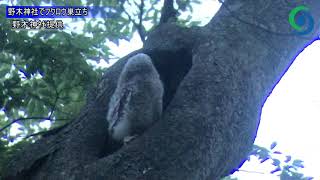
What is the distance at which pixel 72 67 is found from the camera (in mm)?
4914

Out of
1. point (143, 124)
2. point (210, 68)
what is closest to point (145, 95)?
point (143, 124)

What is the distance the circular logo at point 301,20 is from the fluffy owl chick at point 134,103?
123 centimetres

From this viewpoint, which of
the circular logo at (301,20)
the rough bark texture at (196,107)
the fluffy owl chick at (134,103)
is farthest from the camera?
the circular logo at (301,20)

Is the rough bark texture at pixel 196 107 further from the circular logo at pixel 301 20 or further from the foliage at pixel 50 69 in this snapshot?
the foliage at pixel 50 69

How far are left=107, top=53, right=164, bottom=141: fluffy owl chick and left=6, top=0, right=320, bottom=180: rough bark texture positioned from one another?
4.4 inches

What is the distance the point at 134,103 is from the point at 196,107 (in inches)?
17.3

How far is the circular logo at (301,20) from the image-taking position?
3.63 m

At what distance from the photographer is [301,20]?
12.2 feet

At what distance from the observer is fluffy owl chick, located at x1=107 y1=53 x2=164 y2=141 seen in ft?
9.85

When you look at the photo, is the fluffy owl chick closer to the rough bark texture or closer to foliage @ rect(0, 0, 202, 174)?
the rough bark texture

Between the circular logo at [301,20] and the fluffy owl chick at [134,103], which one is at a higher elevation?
the circular logo at [301,20]

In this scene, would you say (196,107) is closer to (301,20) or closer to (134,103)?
(134,103)

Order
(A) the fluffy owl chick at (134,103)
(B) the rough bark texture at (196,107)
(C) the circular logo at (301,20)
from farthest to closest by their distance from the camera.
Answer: (C) the circular logo at (301,20)
(A) the fluffy owl chick at (134,103)
(B) the rough bark texture at (196,107)

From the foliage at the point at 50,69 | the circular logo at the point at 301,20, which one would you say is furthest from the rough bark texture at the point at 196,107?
the foliage at the point at 50,69
